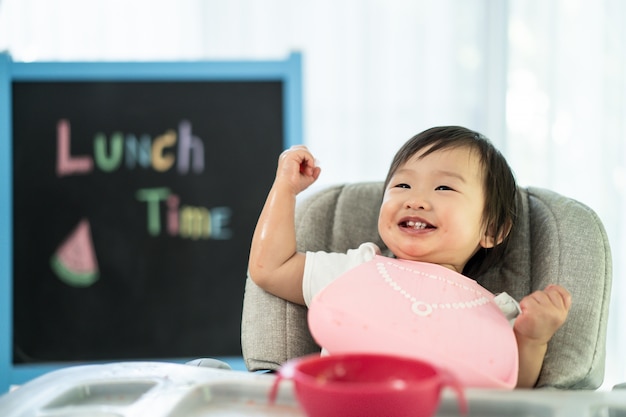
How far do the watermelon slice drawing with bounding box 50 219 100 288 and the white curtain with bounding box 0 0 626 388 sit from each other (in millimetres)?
697

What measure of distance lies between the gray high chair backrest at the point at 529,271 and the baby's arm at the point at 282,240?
3 centimetres

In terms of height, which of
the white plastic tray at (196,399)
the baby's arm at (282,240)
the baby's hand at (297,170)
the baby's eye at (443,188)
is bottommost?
the white plastic tray at (196,399)

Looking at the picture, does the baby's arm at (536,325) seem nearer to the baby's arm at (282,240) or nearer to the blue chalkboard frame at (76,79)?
the baby's arm at (282,240)

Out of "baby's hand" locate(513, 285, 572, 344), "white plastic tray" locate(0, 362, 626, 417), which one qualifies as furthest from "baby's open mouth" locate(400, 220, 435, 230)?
"white plastic tray" locate(0, 362, 626, 417)

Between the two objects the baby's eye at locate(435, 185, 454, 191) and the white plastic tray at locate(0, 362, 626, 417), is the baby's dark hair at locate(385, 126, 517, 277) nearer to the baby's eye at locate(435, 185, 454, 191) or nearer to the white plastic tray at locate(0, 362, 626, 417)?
the baby's eye at locate(435, 185, 454, 191)

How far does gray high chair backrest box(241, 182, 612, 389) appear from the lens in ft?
3.53

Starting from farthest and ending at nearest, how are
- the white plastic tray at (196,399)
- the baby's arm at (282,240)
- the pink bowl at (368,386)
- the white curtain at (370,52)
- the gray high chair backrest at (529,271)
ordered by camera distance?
the white curtain at (370,52) → the baby's arm at (282,240) → the gray high chair backrest at (529,271) → the white plastic tray at (196,399) → the pink bowl at (368,386)

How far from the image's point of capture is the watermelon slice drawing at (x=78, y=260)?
219 centimetres

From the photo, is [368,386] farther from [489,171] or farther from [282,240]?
[489,171]

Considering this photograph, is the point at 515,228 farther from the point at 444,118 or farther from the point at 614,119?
the point at 444,118

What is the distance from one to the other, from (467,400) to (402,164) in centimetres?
55

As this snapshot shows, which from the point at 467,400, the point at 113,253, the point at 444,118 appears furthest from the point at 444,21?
the point at 467,400

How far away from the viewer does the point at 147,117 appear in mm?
2232

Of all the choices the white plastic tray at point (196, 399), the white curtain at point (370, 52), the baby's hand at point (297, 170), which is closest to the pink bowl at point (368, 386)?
the white plastic tray at point (196, 399)
